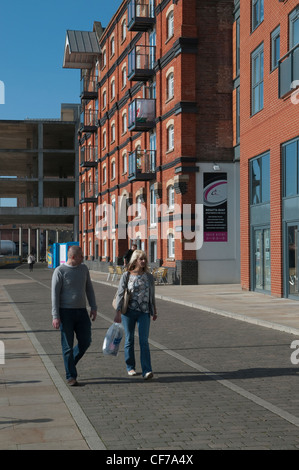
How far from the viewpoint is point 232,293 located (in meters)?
22.6

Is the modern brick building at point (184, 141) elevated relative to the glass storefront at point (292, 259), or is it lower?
elevated

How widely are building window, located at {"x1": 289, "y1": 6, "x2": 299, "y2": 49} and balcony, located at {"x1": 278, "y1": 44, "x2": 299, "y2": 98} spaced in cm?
54

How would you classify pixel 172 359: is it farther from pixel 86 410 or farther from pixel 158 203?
pixel 158 203

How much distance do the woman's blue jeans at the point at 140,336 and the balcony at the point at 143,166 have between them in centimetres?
2540

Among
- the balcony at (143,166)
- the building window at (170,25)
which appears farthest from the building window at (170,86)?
the balcony at (143,166)

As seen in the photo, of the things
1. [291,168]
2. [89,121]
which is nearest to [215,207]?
[291,168]

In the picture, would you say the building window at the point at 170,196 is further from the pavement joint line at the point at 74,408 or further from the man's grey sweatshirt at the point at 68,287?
the man's grey sweatshirt at the point at 68,287

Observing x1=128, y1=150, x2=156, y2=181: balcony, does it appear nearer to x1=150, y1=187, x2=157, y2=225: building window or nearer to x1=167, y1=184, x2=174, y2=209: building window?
x1=150, y1=187, x2=157, y2=225: building window

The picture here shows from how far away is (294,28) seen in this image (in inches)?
745

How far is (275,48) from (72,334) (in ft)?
51.7

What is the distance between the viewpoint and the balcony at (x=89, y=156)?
165 feet

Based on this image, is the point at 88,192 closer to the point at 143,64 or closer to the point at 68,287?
the point at 143,64

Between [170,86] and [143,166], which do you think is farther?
[143,166]
